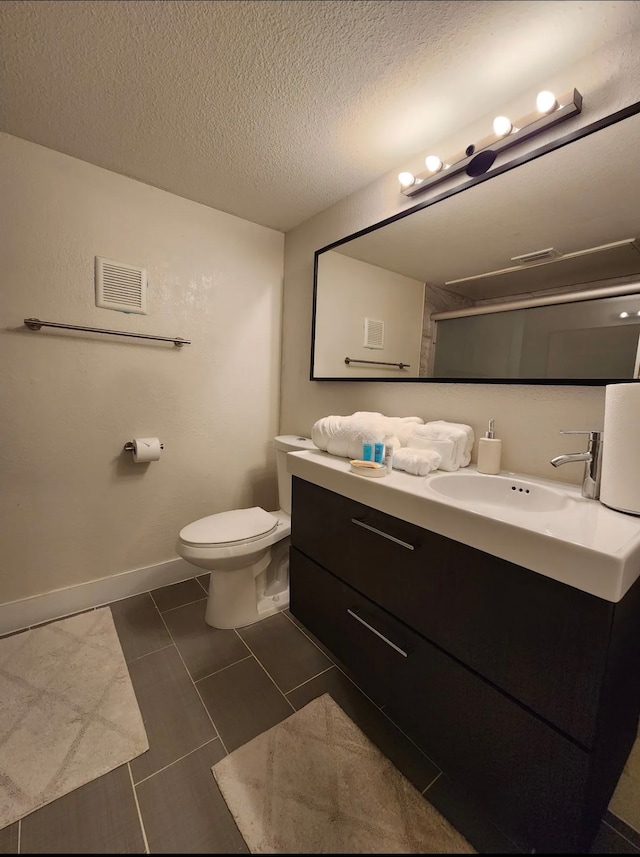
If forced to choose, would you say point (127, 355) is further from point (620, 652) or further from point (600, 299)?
point (620, 652)

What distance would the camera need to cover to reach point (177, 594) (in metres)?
1.83

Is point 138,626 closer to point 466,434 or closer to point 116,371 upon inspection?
point 116,371

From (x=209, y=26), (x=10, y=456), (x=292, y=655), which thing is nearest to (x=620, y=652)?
(x=292, y=655)

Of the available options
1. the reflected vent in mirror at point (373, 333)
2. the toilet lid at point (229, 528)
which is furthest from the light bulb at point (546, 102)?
the toilet lid at point (229, 528)

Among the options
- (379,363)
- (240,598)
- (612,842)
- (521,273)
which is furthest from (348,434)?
(612,842)

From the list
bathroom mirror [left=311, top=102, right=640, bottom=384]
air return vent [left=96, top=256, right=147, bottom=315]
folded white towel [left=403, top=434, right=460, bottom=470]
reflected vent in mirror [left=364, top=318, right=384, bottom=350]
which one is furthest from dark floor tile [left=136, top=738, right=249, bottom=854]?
air return vent [left=96, top=256, right=147, bottom=315]

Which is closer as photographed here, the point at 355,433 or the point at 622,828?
the point at 622,828

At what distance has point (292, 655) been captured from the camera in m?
1.40

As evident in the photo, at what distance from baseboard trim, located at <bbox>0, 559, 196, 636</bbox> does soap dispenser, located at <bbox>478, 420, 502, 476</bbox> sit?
1.65 meters

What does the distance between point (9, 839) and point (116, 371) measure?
1.52 metres

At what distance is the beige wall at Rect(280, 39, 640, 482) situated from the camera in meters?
0.96

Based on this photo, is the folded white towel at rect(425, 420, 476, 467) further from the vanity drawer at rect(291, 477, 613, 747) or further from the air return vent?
the air return vent

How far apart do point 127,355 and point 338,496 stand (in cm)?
124

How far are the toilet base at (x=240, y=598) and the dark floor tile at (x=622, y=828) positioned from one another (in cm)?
122
